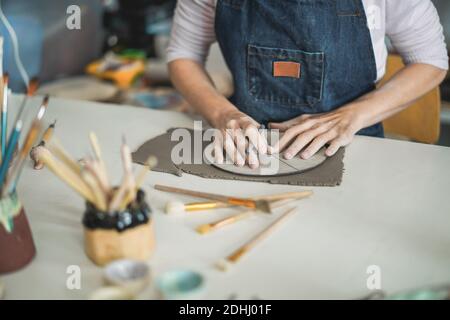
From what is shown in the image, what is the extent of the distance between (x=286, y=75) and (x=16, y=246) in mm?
767

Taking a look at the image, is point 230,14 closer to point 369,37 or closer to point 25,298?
point 369,37

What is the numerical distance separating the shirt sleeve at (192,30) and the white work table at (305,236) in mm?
447

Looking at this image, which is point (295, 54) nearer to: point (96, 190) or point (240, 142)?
point (240, 142)

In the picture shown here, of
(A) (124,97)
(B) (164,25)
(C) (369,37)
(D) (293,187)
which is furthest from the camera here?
(B) (164,25)

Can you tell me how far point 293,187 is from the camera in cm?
94

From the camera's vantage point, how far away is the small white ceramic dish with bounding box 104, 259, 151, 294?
0.63 m

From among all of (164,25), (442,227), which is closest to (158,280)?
(442,227)

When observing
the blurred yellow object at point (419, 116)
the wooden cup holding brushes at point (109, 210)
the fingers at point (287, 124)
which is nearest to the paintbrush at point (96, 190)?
the wooden cup holding brushes at point (109, 210)

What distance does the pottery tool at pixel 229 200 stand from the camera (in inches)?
33.1

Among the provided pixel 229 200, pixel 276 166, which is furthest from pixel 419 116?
pixel 229 200

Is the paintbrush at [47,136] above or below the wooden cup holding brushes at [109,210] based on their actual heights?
below

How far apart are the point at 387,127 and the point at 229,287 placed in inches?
40.2

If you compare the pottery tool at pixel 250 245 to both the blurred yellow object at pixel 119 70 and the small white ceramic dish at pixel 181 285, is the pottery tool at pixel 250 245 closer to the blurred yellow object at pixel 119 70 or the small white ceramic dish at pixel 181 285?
the small white ceramic dish at pixel 181 285
